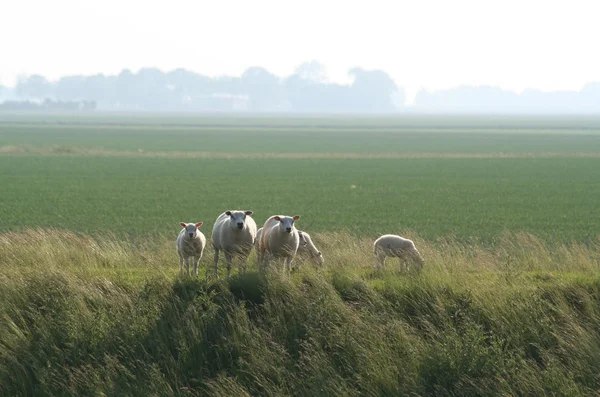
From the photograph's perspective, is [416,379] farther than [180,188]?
No

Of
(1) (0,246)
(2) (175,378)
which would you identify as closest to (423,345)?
(2) (175,378)

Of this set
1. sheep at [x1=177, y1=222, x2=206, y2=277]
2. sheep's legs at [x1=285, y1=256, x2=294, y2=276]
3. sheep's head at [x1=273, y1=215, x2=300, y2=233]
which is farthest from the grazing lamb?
sheep at [x1=177, y1=222, x2=206, y2=277]

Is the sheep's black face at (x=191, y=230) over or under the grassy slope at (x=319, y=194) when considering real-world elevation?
over

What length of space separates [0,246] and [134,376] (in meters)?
6.82

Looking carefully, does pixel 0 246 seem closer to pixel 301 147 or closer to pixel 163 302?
pixel 163 302

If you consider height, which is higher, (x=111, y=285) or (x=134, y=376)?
(x=111, y=285)

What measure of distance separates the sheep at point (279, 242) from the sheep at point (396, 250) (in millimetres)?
1923

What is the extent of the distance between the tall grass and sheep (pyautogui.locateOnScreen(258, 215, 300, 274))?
1.01m

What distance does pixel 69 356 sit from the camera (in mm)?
14102

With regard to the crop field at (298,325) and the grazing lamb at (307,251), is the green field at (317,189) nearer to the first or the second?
the grazing lamb at (307,251)

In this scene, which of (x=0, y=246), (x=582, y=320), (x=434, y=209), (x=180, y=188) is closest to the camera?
(x=582, y=320)

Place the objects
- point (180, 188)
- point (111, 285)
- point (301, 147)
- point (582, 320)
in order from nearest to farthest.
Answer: point (582, 320) < point (111, 285) < point (180, 188) < point (301, 147)

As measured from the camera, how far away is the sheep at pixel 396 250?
56.0 ft

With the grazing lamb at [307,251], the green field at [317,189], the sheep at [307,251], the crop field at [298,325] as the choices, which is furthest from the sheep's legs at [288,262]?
the green field at [317,189]
